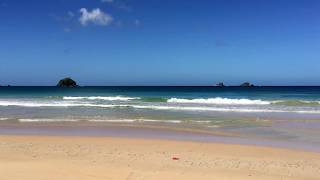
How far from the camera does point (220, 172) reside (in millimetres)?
7703

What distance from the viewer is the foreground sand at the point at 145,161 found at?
7.30 meters

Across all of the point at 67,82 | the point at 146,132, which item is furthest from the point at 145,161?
the point at 67,82

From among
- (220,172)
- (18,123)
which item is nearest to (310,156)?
(220,172)

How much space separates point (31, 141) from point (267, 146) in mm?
6695

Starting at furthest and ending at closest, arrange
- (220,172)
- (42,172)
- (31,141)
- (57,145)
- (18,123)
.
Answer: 1. (18,123)
2. (31,141)
3. (57,145)
4. (220,172)
5. (42,172)

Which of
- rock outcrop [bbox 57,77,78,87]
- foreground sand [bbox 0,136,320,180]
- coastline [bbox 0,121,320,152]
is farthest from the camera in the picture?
rock outcrop [bbox 57,77,78,87]

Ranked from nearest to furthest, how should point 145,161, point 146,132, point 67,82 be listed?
point 145,161, point 146,132, point 67,82

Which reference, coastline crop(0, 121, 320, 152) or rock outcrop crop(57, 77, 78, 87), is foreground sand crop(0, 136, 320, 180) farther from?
rock outcrop crop(57, 77, 78, 87)

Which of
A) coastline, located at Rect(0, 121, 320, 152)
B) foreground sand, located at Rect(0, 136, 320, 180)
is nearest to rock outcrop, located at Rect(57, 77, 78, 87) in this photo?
coastline, located at Rect(0, 121, 320, 152)

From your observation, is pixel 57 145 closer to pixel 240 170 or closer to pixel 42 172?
pixel 42 172

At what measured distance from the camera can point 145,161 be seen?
873 cm

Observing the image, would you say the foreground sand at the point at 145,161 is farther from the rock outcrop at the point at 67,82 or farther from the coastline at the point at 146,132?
the rock outcrop at the point at 67,82

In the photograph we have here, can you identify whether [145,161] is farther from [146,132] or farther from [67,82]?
[67,82]

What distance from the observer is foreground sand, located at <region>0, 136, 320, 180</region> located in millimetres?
7305
